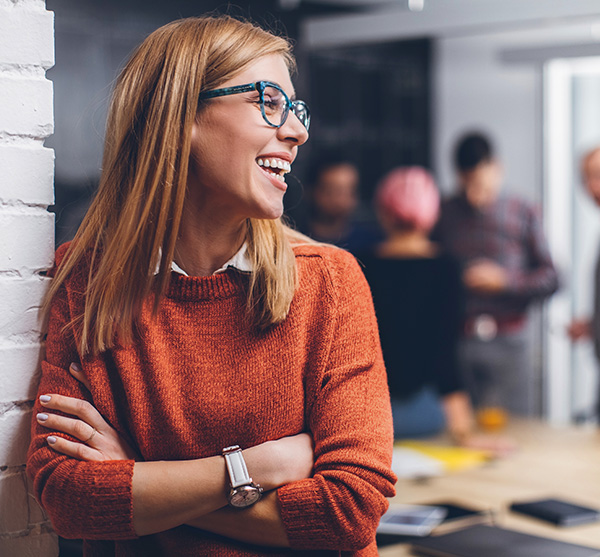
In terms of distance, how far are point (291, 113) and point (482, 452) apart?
6.22 ft

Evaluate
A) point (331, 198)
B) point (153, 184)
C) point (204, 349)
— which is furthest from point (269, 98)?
point (331, 198)

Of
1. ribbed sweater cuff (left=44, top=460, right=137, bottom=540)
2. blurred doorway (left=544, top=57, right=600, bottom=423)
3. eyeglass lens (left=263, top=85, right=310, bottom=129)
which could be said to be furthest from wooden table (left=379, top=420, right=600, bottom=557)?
blurred doorway (left=544, top=57, right=600, bottom=423)

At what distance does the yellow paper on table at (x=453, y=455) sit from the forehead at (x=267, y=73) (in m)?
1.66

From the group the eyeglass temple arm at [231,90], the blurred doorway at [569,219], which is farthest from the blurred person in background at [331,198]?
the eyeglass temple arm at [231,90]

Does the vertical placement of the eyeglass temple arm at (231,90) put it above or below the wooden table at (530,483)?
above

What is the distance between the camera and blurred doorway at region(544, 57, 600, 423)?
5051 millimetres

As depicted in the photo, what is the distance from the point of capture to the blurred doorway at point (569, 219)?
505 cm

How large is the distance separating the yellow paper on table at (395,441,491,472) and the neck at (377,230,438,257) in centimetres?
69

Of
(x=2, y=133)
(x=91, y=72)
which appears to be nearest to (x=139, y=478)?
(x=2, y=133)

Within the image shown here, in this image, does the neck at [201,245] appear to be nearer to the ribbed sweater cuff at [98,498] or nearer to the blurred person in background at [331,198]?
the ribbed sweater cuff at [98,498]

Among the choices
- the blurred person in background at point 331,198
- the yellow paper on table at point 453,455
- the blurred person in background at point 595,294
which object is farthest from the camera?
the blurred person in background at point 331,198

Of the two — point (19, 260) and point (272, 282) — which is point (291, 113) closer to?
point (272, 282)

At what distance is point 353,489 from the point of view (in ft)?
3.89

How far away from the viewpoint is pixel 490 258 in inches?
163
